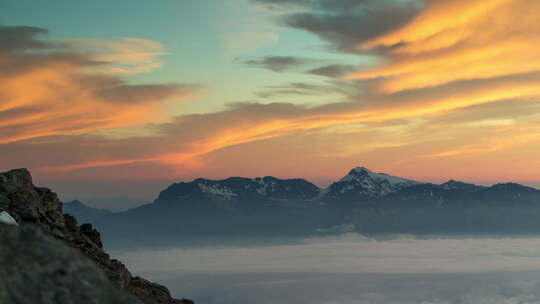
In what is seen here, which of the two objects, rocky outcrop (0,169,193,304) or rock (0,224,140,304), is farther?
rocky outcrop (0,169,193,304)

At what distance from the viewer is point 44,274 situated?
15148 millimetres

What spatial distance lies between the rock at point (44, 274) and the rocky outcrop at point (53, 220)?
102ft

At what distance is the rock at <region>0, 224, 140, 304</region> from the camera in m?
14.8

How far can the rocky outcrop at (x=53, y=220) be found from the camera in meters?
48.2

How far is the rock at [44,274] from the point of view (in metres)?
14.8

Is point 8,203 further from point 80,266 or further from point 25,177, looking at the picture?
point 80,266

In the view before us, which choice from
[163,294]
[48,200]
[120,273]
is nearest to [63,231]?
[48,200]

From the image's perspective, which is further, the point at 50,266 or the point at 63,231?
the point at 63,231

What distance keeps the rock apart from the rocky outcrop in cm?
3099

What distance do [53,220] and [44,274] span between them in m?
41.9

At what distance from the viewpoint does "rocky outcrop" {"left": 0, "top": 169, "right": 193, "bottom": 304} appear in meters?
48.2

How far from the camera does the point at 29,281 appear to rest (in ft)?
49.0

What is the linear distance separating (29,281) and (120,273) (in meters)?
38.9

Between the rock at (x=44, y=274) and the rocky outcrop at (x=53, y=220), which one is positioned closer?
the rock at (x=44, y=274)
